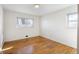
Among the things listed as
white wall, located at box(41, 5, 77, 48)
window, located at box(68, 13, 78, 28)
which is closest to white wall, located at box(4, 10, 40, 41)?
white wall, located at box(41, 5, 77, 48)

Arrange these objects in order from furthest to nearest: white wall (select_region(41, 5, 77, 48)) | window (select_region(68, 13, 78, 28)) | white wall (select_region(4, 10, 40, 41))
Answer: white wall (select_region(41, 5, 77, 48)) < window (select_region(68, 13, 78, 28)) < white wall (select_region(4, 10, 40, 41))

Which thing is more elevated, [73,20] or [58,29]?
[73,20]

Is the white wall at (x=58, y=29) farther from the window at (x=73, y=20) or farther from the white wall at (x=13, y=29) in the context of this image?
the white wall at (x=13, y=29)

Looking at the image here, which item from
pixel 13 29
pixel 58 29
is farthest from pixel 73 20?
pixel 13 29

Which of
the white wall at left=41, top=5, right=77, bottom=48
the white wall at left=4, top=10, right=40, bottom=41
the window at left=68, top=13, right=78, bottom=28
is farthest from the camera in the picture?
the white wall at left=41, top=5, right=77, bottom=48

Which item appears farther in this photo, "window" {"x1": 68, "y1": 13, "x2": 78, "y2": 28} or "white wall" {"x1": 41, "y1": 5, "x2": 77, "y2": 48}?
"white wall" {"x1": 41, "y1": 5, "x2": 77, "y2": 48}

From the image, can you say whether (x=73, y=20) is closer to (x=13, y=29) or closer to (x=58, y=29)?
(x=58, y=29)

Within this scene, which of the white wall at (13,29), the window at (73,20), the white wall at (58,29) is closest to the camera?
the white wall at (13,29)

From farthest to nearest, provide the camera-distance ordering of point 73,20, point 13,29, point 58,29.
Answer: point 58,29
point 73,20
point 13,29

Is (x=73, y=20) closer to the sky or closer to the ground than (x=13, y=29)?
closer to the sky

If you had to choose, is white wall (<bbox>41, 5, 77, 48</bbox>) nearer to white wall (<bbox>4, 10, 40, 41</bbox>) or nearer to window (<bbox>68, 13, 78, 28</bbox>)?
window (<bbox>68, 13, 78, 28</bbox>)

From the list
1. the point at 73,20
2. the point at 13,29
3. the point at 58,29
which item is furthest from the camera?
the point at 58,29

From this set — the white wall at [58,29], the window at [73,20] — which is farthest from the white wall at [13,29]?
the window at [73,20]

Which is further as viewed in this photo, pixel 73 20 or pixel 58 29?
pixel 58 29
